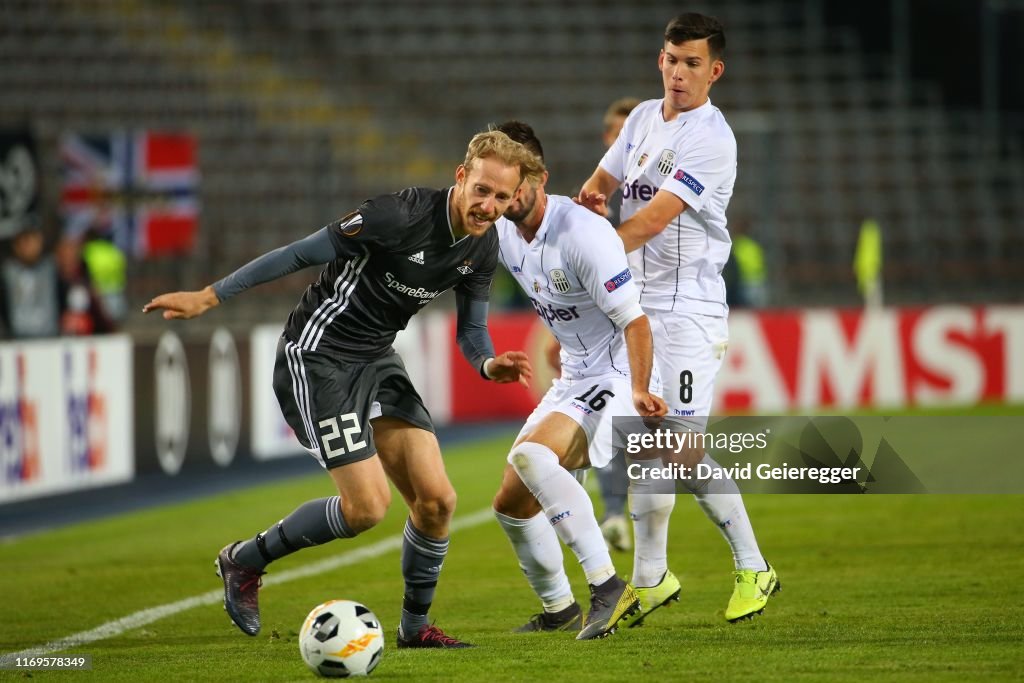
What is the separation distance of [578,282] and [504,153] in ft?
1.99

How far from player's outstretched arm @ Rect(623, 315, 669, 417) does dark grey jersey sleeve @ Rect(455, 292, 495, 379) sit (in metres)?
0.64

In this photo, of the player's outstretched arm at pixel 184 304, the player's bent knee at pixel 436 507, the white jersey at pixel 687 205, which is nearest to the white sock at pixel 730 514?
the white jersey at pixel 687 205

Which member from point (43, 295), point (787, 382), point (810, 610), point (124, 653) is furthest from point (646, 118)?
point (787, 382)

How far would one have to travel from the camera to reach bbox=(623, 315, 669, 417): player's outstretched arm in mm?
5547

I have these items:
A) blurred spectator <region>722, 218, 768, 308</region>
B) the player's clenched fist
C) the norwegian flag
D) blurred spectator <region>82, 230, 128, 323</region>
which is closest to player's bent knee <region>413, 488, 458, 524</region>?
the player's clenched fist

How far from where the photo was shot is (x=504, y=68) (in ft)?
78.3

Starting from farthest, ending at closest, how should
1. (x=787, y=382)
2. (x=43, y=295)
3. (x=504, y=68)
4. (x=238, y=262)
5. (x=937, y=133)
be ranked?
(x=504, y=68)
(x=937, y=133)
(x=238, y=262)
(x=787, y=382)
(x=43, y=295)

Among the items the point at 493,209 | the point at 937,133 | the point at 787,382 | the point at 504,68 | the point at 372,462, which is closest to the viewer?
the point at 493,209

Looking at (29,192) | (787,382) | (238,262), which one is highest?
(29,192)

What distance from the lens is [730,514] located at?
20.7 feet

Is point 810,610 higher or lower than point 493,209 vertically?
lower

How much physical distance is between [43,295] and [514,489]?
28.4 ft

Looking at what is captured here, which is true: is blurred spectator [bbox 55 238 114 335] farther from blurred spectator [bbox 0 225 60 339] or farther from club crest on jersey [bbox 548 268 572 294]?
club crest on jersey [bbox 548 268 572 294]

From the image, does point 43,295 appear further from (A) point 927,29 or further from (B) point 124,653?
(A) point 927,29
